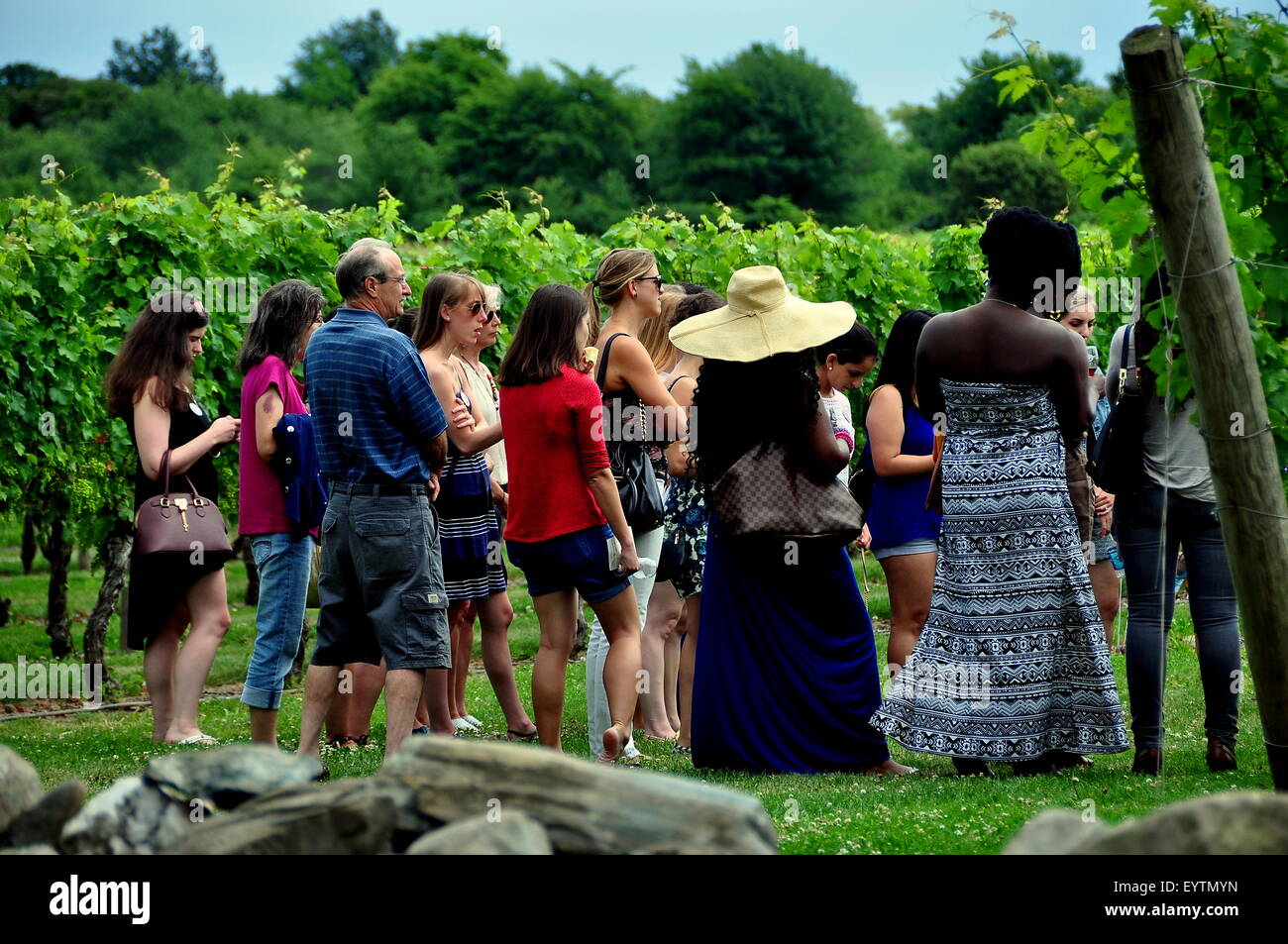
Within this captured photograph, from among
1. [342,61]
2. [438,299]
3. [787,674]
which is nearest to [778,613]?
[787,674]

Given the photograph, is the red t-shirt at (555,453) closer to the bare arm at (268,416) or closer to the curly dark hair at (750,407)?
the curly dark hair at (750,407)

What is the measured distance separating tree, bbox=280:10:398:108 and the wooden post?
115m

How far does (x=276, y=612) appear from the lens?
23.1 ft

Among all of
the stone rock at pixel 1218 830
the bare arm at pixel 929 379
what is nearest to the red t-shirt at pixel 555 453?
the bare arm at pixel 929 379

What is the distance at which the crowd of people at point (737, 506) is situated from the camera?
6.02 m

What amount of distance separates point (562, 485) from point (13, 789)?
3019mm

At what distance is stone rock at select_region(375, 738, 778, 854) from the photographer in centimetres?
332

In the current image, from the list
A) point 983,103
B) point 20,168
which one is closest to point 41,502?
point 20,168

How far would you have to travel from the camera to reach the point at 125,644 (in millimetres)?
8031

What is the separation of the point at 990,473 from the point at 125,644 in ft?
15.8

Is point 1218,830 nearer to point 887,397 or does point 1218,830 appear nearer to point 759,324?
point 759,324

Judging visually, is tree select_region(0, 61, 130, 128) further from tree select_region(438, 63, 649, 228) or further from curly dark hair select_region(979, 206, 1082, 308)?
curly dark hair select_region(979, 206, 1082, 308)

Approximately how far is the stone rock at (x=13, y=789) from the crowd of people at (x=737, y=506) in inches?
86.8
